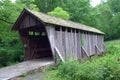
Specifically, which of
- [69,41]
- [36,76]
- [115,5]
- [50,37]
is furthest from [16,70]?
[115,5]

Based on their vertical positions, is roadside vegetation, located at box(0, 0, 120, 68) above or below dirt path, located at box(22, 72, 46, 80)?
above

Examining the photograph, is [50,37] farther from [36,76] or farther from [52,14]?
[52,14]

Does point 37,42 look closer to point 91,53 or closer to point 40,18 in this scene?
point 40,18

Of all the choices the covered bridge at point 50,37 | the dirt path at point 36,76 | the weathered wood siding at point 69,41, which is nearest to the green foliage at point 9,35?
the covered bridge at point 50,37

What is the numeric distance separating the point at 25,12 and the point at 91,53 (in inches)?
340

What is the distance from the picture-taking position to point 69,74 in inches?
242

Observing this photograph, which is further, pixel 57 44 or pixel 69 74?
pixel 57 44

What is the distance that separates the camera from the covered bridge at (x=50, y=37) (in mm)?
10883

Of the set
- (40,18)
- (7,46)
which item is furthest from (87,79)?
(7,46)

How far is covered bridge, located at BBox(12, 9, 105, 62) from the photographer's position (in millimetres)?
10883

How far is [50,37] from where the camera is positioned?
35.4 ft

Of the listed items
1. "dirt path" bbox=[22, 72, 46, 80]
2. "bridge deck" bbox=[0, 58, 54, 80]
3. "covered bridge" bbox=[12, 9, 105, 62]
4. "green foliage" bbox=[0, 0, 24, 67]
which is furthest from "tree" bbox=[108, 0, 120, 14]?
"dirt path" bbox=[22, 72, 46, 80]

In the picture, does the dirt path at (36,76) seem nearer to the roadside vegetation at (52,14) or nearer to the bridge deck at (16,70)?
the bridge deck at (16,70)

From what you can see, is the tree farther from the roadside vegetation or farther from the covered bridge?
the covered bridge
